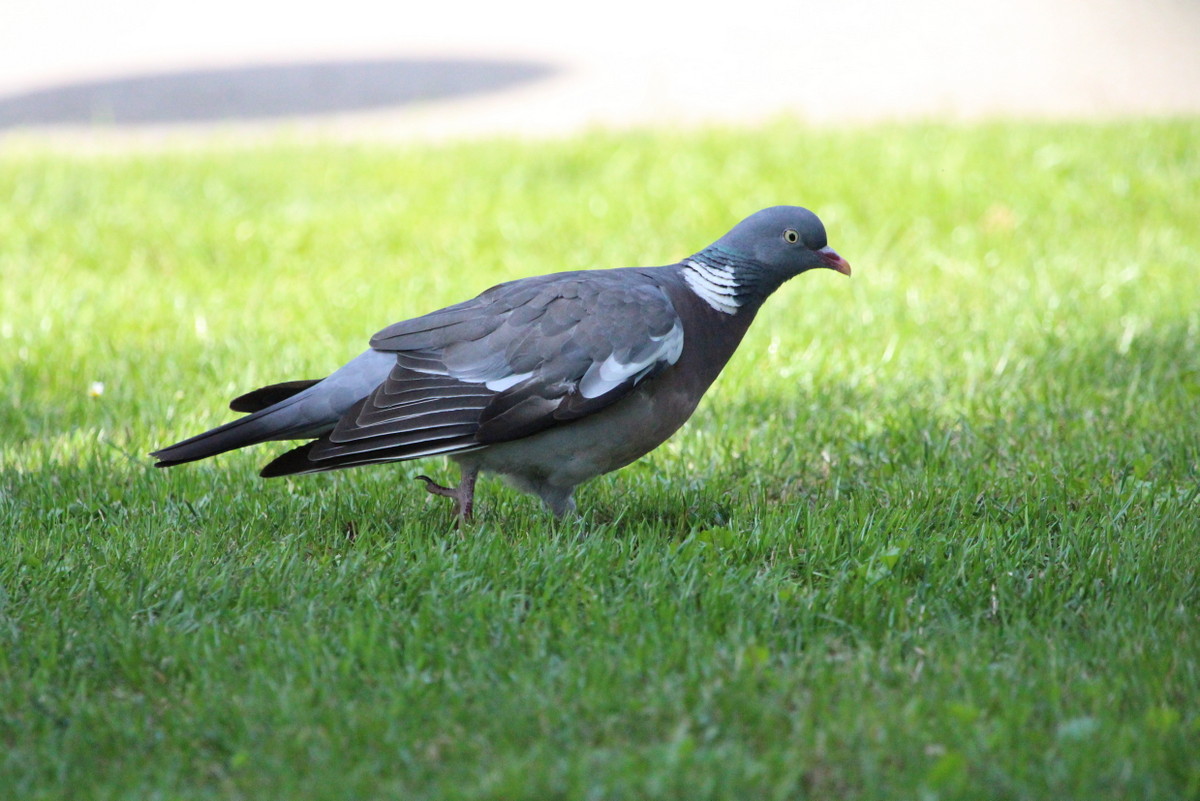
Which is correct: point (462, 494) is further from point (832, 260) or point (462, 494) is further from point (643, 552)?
point (832, 260)

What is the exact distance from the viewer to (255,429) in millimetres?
3674

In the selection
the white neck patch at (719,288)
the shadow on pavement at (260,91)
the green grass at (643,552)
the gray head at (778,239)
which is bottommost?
the green grass at (643,552)

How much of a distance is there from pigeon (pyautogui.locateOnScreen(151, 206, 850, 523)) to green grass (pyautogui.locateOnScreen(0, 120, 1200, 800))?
24 cm

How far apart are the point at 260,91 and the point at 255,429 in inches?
335

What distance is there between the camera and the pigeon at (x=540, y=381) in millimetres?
3561

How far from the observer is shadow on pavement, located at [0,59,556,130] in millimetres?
10766

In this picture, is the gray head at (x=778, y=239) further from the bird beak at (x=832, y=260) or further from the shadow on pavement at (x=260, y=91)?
the shadow on pavement at (x=260, y=91)

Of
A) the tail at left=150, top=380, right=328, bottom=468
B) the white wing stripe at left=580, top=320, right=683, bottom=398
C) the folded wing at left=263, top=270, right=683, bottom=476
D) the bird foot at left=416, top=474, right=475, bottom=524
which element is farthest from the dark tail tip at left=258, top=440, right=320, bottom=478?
the white wing stripe at left=580, top=320, right=683, bottom=398

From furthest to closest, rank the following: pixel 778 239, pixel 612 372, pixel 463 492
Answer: pixel 778 239 → pixel 463 492 → pixel 612 372

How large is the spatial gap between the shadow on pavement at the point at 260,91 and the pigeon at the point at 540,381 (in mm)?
7750

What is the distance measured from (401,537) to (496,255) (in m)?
3.72

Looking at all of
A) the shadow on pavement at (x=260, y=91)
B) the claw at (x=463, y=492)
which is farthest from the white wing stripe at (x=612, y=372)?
the shadow on pavement at (x=260, y=91)

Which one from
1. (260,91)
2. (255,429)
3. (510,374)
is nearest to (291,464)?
(255,429)

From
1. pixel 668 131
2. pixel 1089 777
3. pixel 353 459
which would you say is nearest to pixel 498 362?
pixel 353 459
